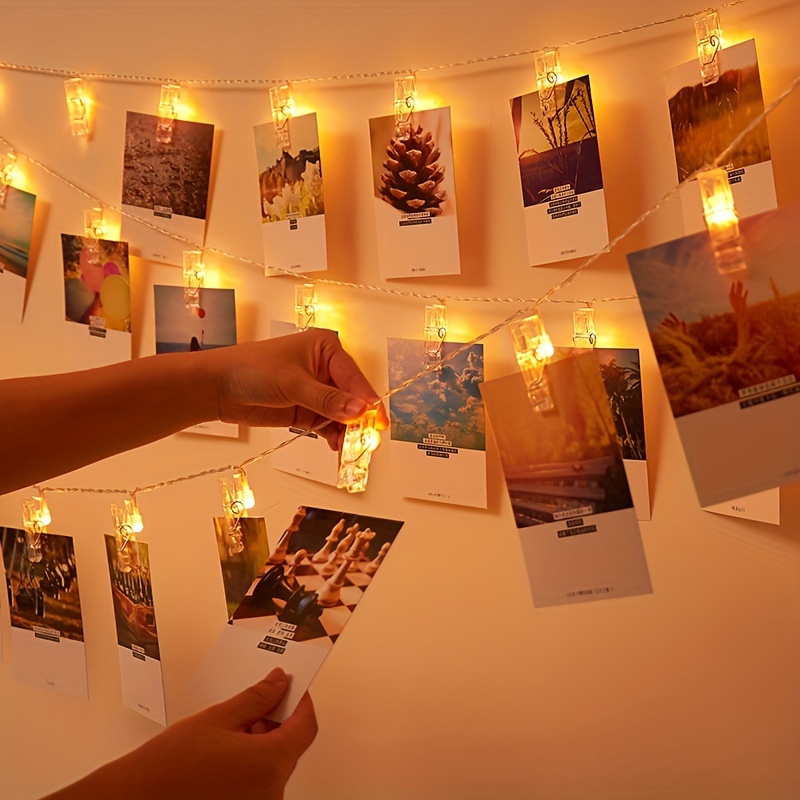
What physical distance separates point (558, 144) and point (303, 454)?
58cm

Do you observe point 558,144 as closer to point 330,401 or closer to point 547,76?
point 547,76

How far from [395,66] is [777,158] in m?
0.51

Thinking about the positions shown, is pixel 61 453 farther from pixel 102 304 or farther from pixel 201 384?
pixel 102 304

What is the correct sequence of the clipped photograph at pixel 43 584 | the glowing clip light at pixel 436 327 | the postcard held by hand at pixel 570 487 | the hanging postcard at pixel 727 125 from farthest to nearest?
the clipped photograph at pixel 43 584 → the glowing clip light at pixel 436 327 → the hanging postcard at pixel 727 125 → the postcard held by hand at pixel 570 487

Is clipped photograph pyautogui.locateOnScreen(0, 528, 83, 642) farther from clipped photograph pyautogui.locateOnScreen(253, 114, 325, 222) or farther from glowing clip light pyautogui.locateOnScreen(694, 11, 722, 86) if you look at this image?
glowing clip light pyautogui.locateOnScreen(694, 11, 722, 86)

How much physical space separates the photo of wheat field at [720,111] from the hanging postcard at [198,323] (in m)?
0.68

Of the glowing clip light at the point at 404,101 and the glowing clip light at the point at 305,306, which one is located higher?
the glowing clip light at the point at 404,101

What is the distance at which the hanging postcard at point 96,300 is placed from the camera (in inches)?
52.2

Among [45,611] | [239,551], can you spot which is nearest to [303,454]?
[239,551]

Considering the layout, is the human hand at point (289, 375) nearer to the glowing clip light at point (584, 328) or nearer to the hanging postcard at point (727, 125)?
the glowing clip light at point (584, 328)

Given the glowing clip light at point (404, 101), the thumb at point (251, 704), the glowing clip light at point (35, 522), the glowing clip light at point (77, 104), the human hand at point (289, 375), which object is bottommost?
the thumb at point (251, 704)

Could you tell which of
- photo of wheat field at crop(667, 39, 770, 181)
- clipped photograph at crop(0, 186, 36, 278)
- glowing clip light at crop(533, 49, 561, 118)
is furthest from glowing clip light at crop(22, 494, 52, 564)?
photo of wheat field at crop(667, 39, 770, 181)

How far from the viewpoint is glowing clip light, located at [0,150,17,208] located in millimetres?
1363

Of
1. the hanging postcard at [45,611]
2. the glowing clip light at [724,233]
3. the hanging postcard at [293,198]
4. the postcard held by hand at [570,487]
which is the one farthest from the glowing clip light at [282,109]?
the hanging postcard at [45,611]
